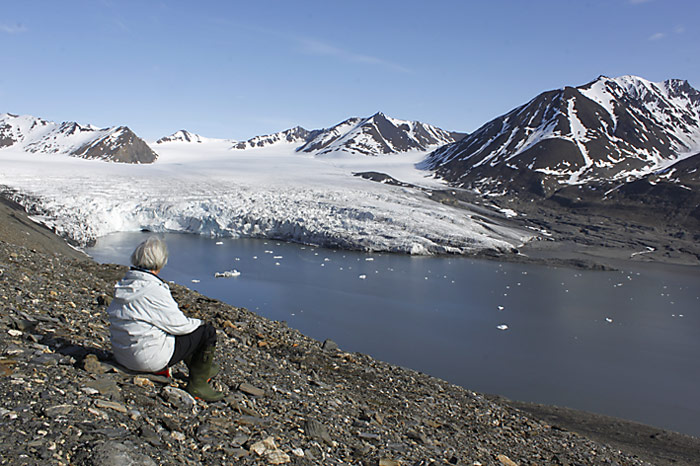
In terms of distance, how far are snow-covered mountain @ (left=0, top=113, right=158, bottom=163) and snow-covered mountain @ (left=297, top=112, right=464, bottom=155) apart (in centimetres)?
3058

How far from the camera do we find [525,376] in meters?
10.8

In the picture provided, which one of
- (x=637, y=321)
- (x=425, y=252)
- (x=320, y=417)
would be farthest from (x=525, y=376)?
(x=425, y=252)

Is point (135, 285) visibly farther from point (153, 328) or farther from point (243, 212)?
point (243, 212)

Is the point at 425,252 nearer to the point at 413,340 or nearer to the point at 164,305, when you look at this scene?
the point at 413,340

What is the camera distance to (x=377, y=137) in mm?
92000

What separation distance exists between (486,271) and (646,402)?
523 inches

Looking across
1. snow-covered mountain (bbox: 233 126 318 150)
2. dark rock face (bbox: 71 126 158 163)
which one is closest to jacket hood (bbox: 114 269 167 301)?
dark rock face (bbox: 71 126 158 163)

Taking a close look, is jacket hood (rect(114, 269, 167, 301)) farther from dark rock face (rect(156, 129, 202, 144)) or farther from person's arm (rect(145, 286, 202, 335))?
dark rock face (rect(156, 129, 202, 144))

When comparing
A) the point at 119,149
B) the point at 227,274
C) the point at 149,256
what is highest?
the point at 119,149


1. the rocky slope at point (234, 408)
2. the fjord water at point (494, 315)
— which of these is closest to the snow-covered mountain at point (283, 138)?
the fjord water at point (494, 315)

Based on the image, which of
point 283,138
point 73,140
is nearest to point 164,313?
point 73,140

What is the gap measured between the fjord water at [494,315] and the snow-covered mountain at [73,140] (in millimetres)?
42630

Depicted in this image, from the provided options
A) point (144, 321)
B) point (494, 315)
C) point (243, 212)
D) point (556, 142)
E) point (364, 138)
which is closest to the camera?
point (144, 321)

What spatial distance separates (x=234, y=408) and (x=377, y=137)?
90850mm
